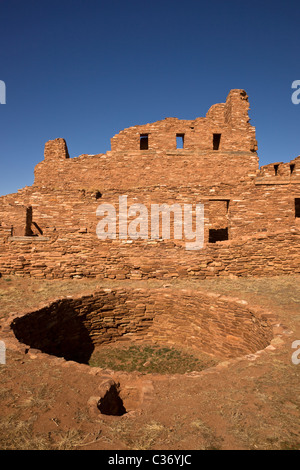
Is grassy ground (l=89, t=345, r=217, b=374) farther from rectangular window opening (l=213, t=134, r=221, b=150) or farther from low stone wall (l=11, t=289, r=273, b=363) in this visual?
rectangular window opening (l=213, t=134, r=221, b=150)

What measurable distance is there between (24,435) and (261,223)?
1176cm

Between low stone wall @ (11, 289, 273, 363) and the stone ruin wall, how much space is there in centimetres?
170

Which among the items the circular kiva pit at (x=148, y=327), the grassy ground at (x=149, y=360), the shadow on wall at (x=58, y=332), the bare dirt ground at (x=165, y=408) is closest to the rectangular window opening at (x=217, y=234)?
the circular kiva pit at (x=148, y=327)

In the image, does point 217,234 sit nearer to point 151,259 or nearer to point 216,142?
point 151,259

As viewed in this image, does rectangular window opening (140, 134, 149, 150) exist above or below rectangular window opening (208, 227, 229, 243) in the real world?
above

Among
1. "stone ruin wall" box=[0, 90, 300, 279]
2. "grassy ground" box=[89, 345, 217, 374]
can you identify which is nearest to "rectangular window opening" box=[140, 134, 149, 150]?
"stone ruin wall" box=[0, 90, 300, 279]

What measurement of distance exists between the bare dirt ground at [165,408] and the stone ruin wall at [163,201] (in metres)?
5.64

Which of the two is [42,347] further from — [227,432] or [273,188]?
[273,188]

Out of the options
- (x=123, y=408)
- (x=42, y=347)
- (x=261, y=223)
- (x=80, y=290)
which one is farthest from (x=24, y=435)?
(x=261, y=223)

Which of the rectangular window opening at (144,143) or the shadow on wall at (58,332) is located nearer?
the shadow on wall at (58,332)

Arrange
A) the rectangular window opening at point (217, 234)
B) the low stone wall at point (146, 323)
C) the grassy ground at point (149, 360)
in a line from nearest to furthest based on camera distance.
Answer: the low stone wall at point (146, 323) < the grassy ground at point (149, 360) < the rectangular window opening at point (217, 234)

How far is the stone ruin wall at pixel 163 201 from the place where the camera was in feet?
34.2

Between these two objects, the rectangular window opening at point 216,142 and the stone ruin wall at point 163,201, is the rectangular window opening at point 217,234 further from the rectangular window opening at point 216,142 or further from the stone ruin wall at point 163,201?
the rectangular window opening at point 216,142

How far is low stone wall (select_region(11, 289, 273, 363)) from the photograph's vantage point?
6.97m
